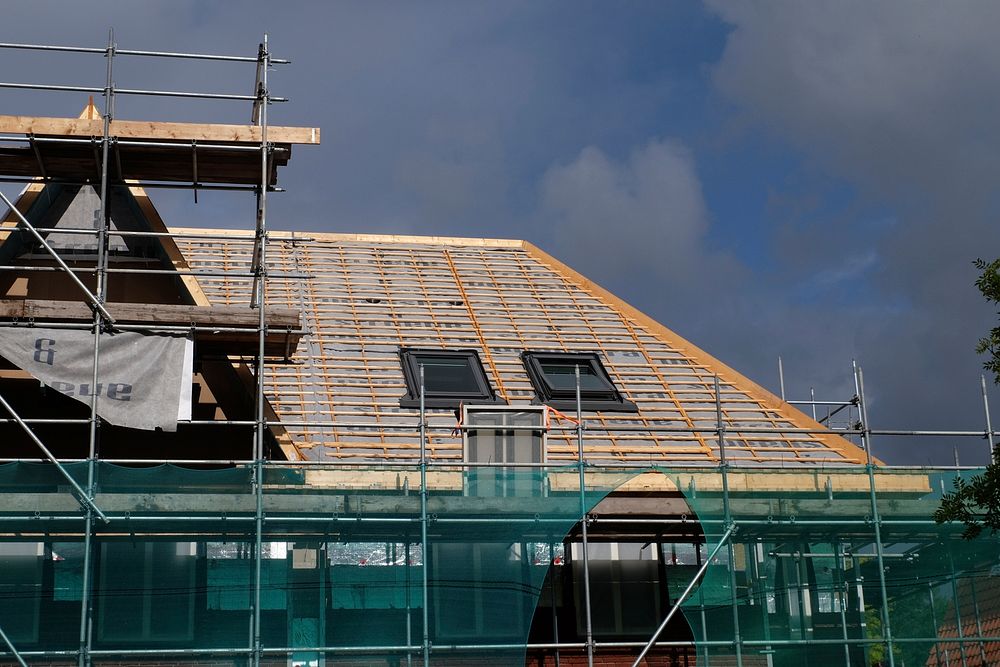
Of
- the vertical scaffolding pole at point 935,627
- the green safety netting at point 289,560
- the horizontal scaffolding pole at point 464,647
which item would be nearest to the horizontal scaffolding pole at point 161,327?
the green safety netting at point 289,560

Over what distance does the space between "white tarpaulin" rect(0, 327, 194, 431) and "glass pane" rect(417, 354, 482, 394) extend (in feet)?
12.6

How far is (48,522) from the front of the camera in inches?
581

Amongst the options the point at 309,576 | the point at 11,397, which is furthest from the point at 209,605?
the point at 11,397

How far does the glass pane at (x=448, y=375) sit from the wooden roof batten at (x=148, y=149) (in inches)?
141

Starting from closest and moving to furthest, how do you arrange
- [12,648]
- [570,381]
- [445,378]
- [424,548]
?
[12,648] → [424,548] → [445,378] → [570,381]

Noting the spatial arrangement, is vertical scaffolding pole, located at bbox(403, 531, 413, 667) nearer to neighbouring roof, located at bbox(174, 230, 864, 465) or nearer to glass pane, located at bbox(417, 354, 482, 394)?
neighbouring roof, located at bbox(174, 230, 864, 465)

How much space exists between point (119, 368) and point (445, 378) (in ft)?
16.3

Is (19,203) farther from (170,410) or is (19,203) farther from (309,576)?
(309,576)

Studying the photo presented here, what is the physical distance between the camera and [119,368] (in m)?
16.0

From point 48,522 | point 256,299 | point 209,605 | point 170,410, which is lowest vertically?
point 209,605

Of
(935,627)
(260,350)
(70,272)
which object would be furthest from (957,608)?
(70,272)

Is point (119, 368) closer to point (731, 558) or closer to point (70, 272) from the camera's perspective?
point (70, 272)

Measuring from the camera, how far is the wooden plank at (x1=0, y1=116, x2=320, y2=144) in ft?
54.7

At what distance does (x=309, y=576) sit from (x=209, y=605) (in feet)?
3.75
